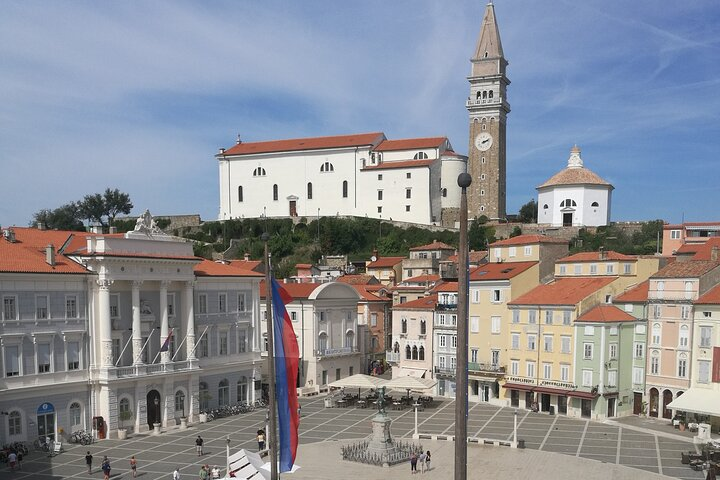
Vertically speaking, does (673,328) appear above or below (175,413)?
above

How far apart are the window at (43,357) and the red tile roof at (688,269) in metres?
40.5

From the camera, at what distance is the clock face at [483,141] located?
120 metres

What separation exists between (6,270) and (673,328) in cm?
4264

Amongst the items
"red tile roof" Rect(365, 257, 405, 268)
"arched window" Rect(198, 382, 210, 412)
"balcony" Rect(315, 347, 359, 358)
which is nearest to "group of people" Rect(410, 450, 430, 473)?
"arched window" Rect(198, 382, 210, 412)

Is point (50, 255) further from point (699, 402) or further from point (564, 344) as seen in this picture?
point (699, 402)

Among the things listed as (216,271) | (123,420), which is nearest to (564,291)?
(216,271)

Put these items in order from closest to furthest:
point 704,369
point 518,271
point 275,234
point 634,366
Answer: point 704,369, point 634,366, point 518,271, point 275,234

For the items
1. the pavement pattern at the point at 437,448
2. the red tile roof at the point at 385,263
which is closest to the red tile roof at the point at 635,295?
the pavement pattern at the point at 437,448

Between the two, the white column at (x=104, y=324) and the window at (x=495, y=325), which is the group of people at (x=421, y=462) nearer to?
the white column at (x=104, y=324)

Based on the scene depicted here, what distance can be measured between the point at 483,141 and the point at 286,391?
10414 centimetres

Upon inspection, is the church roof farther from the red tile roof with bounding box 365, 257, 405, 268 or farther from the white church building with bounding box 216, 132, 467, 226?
the red tile roof with bounding box 365, 257, 405, 268

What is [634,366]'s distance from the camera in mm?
50031

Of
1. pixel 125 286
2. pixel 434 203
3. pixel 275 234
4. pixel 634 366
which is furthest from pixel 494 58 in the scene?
pixel 125 286

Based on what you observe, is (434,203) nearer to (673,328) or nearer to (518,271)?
(518,271)
